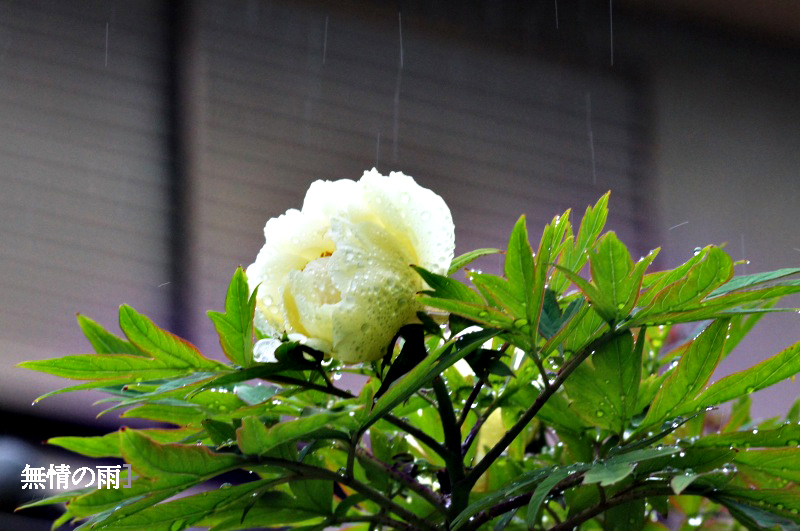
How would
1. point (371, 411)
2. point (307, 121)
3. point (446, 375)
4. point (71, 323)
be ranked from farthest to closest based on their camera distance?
point (307, 121), point (71, 323), point (446, 375), point (371, 411)

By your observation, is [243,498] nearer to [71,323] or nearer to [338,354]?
[338,354]

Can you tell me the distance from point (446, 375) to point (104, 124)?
192 cm

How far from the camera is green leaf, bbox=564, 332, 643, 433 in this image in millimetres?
342

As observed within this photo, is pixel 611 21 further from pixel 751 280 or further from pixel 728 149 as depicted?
pixel 751 280

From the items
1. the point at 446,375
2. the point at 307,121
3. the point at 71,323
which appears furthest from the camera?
the point at 307,121

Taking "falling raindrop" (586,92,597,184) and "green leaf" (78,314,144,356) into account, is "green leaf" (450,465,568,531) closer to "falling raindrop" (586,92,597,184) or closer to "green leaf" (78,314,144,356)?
"green leaf" (78,314,144,356)

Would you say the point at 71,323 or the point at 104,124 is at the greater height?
the point at 104,124

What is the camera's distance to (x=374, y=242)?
331 mm

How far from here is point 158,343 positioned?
348 millimetres

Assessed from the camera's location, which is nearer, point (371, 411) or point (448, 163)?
point (371, 411)

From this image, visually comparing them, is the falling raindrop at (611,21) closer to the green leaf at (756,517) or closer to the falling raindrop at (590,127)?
the falling raindrop at (590,127)

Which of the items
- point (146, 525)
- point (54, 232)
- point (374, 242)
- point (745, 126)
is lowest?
point (146, 525)

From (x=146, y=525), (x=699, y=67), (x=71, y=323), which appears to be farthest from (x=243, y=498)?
(x=699, y=67)

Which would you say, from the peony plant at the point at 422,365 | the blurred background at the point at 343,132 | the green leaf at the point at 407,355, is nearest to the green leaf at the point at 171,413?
the peony plant at the point at 422,365
